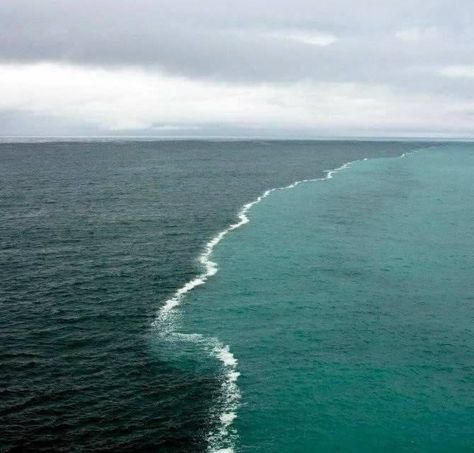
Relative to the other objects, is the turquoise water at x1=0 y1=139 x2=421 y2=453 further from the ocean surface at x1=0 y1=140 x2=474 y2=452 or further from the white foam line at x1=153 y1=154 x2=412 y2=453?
the white foam line at x1=153 y1=154 x2=412 y2=453

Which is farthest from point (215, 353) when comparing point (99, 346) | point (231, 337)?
point (99, 346)

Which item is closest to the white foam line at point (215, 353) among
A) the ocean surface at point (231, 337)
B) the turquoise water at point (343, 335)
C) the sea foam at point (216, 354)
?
the sea foam at point (216, 354)

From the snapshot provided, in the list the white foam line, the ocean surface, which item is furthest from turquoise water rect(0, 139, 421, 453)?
the white foam line

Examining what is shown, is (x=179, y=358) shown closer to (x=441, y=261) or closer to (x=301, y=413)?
(x=301, y=413)

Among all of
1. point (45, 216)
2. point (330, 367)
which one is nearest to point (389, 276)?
point (330, 367)

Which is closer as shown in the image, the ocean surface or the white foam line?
the white foam line

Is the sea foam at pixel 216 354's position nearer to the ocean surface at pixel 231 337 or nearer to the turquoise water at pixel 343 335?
the ocean surface at pixel 231 337
